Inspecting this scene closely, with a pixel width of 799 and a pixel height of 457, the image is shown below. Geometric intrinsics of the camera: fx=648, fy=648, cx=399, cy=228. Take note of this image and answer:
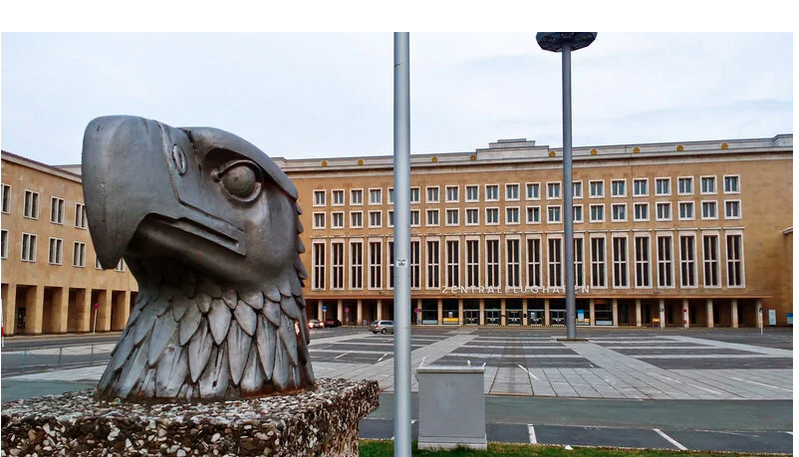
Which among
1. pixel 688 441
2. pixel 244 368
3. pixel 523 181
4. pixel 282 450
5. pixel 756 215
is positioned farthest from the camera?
pixel 523 181

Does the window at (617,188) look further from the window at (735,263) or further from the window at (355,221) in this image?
the window at (355,221)

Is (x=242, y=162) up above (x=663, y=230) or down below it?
below

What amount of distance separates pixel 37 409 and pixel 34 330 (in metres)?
46.8

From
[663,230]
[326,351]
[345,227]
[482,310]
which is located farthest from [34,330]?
[663,230]

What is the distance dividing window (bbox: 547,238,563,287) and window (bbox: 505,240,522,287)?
335 cm

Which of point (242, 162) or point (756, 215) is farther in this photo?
point (756, 215)

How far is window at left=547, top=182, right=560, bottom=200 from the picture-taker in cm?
7088

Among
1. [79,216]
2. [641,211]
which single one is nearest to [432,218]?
[641,211]

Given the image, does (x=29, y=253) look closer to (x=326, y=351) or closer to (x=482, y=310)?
(x=326, y=351)

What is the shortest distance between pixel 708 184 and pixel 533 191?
18.0 m

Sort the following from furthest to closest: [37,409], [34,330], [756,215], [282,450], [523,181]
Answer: [523,181], [756,215], [34,330], [37,409], [282,450]

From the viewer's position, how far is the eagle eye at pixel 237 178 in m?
3.94

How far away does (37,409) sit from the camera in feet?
11.8

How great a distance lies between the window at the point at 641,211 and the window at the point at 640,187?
1.07 meters
